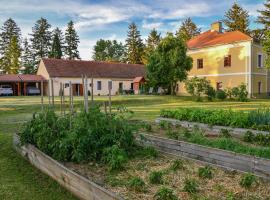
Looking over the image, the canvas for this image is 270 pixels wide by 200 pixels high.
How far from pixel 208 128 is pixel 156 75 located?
61.1 ft

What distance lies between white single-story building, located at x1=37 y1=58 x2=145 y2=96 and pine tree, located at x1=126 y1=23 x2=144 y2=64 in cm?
1580

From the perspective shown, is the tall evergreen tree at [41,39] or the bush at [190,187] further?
the tall evergreen tree at [41,39]

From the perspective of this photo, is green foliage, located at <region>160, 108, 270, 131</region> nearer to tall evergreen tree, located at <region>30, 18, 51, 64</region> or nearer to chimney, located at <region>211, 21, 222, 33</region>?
chimney, located at <region>211, 21, 222, 33</region>

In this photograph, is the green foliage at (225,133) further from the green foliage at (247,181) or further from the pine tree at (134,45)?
the pine tree at (134,45)

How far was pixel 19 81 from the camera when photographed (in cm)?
3853

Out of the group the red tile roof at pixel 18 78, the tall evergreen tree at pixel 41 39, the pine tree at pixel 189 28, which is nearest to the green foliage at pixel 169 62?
the red tile roof at pixel 18 78

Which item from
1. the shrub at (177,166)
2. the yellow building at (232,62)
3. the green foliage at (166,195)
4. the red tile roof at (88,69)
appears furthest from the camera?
the red tile roof at (88,69)

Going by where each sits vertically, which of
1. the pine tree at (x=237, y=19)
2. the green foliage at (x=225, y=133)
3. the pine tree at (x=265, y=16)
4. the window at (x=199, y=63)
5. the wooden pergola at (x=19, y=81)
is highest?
the pine tree at (x=237, y=19)

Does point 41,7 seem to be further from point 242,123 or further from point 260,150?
point 260,150

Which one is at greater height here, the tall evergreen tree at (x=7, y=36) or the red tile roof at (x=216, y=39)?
the tall evergreen tree at (x=7, y=36)

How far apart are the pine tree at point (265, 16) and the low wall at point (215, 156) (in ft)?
112

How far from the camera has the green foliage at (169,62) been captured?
25703mm

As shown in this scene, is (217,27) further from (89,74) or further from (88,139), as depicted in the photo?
(88,139)

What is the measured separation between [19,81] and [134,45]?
2983cm
